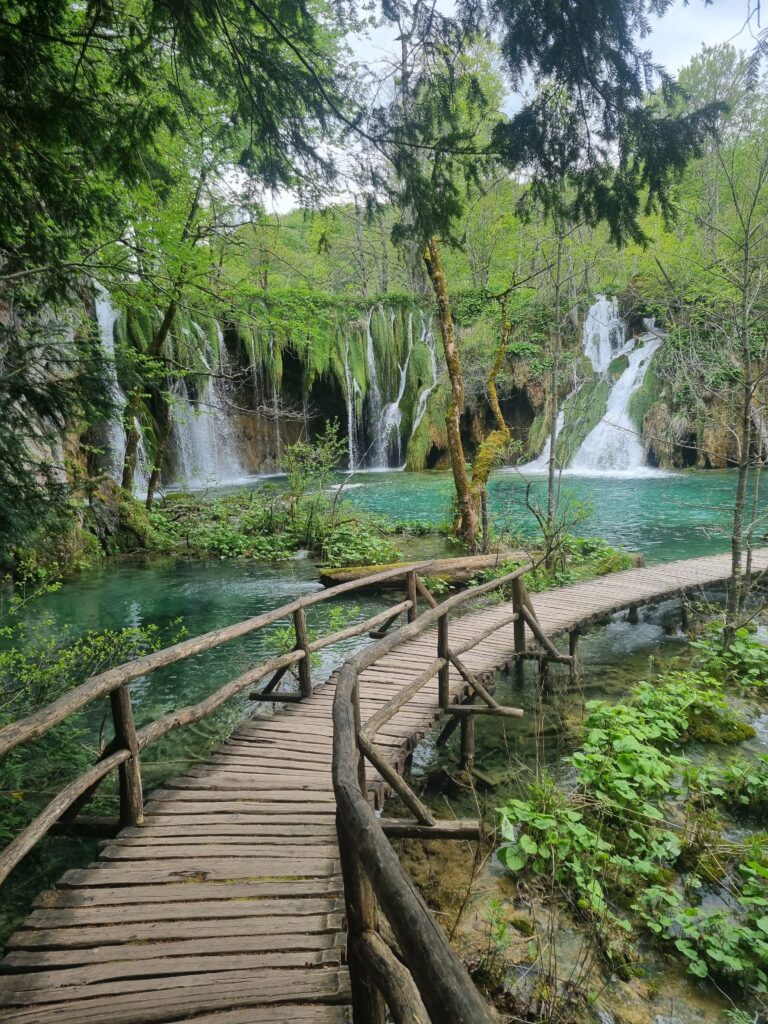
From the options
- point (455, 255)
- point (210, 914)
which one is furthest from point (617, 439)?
point (210, 914)

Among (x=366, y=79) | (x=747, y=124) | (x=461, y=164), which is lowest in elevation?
(x=461, y=164)

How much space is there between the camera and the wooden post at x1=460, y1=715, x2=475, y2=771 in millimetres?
5090

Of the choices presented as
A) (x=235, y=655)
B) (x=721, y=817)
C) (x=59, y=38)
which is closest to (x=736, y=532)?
(x=721, y=817)

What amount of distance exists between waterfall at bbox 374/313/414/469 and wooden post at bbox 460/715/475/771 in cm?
2154

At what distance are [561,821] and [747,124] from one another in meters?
28.5

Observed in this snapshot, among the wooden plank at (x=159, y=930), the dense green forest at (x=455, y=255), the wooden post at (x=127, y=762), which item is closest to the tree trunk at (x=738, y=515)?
the dense green forest at (x=455, y=255)

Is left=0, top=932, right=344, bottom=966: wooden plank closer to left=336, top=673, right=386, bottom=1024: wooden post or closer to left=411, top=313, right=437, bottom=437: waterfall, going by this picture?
left=336, top=673, right=386, bottom=1024: wooden post

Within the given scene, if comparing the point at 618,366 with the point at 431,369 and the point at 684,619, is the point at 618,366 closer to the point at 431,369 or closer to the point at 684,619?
the point at 431,369

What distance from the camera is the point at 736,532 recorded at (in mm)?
6461

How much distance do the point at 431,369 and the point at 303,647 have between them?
2259 cm

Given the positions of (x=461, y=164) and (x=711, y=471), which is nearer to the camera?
(x=461, y=164)

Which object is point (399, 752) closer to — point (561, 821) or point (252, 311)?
point (561, 821)

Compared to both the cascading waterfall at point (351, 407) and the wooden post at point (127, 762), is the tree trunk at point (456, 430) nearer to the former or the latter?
the wooden post at point (127, 762)

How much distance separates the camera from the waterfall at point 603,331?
2583 centimetres
